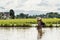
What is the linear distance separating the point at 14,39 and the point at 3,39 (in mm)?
578

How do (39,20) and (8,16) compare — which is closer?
(39,20)

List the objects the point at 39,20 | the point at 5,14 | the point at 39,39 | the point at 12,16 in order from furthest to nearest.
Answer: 1. the point at 5,14
2. the point at 12,16
3. the point at 39,20
4. the point at 39,39

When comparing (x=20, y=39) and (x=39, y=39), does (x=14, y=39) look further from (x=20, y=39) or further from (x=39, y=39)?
(x=39, y=39)

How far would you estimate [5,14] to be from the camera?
2736 inches

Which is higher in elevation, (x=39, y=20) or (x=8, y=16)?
(x=39, y=20)

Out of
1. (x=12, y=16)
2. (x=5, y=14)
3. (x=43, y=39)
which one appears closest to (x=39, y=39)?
(x=43, y=39)

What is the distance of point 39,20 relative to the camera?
48.8ft

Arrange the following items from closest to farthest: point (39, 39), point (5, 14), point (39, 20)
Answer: point (39, 39) < point (39, 20) < point (5, 14)

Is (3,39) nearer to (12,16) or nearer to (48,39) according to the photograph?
(48,39)

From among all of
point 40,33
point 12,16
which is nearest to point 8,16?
point 12,16

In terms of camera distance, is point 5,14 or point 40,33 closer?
point 40,33

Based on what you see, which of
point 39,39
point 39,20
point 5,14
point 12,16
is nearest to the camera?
point 39,39

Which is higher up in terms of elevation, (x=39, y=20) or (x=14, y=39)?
(x=39, y=20)

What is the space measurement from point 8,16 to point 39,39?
52825 millimetres
